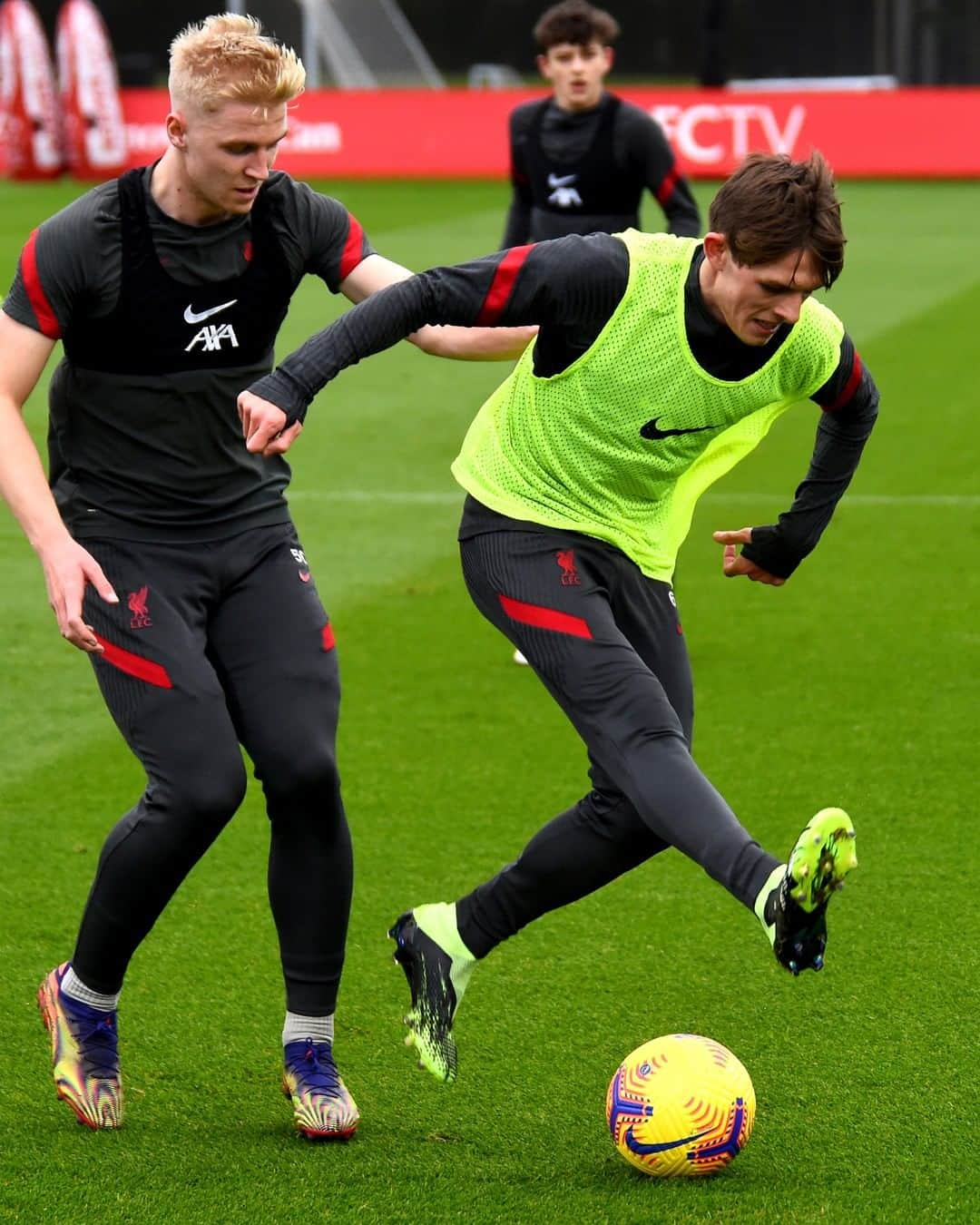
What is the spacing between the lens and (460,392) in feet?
47.0

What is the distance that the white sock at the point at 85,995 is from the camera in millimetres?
4438

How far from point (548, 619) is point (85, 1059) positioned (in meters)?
1.40

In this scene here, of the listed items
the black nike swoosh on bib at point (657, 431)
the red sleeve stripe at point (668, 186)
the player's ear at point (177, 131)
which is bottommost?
the red sleeve stripe at point (668, 186)

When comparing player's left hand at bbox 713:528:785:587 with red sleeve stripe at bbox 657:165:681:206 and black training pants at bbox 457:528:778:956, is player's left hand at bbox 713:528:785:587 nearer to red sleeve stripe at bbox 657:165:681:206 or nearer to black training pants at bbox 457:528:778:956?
black training pants at bbox 457:528:778:956

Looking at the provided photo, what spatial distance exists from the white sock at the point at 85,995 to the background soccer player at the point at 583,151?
17.7 ft

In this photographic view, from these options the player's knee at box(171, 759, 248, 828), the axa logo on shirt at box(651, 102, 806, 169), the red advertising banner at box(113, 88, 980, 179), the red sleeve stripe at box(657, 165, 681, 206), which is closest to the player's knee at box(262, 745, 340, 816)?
the player's knee at box(171, 759, 248, 828)

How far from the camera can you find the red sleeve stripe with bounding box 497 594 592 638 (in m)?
4.30

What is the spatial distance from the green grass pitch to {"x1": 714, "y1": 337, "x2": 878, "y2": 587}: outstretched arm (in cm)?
111

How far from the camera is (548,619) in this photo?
14.2 ft

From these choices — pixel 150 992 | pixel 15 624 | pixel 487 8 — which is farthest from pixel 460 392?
pixel 487 8

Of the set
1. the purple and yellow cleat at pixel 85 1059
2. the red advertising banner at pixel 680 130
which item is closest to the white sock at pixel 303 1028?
the purple and yellow cleat at pixel 85 1059

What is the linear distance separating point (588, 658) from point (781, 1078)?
1.14 meters

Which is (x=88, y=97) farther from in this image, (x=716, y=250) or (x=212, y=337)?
(x=716, y=250)

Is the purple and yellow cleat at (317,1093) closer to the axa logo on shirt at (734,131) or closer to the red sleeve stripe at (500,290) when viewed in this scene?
the red sleeve stripe at (500,290)
